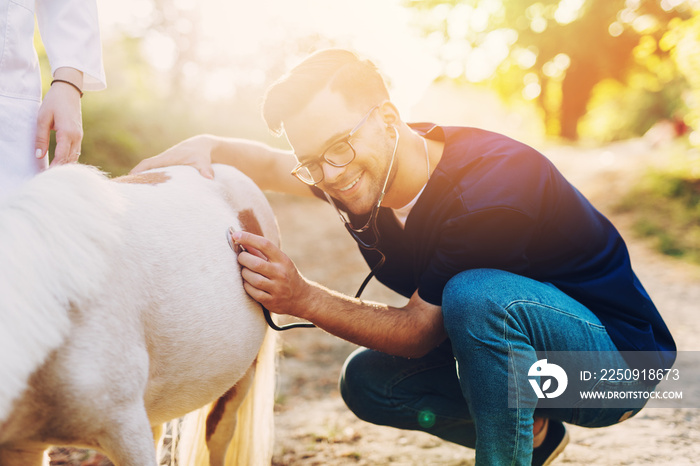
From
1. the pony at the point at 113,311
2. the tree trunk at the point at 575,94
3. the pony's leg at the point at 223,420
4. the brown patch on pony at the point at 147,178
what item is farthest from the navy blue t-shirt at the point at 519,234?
the tree trunk at the point at 575,94

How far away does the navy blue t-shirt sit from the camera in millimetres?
1836

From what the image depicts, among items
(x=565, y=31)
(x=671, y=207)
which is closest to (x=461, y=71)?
(x=565, y=31)

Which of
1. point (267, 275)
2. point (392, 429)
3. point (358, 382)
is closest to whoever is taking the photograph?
point (267, 275)

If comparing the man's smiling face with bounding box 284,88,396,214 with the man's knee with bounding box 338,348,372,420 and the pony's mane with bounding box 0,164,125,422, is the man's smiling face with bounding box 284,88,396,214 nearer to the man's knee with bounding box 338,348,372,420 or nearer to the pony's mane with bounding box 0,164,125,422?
the man's knee with bounding box 338,348,372,420

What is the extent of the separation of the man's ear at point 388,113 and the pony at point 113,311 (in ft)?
2.38

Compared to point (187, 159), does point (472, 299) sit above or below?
below

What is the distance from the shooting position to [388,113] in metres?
2.08

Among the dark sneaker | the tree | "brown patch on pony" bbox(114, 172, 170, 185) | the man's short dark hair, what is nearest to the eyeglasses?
the man's short dark hair

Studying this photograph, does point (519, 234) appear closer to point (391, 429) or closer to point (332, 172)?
point (332, 172)

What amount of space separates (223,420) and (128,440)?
974 millimetres

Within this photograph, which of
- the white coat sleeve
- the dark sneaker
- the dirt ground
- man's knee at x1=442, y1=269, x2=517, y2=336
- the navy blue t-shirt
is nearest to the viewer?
the white coat sleeve

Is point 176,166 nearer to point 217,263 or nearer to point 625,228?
point 217,263

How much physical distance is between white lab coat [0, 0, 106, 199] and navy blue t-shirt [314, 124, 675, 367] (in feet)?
4.08

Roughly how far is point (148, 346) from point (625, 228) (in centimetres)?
837
